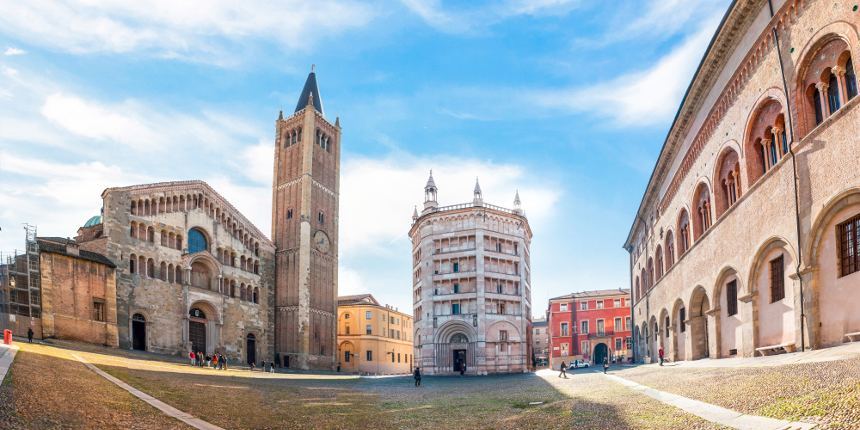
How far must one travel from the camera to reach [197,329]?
156 ft

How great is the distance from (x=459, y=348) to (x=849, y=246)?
47083mm

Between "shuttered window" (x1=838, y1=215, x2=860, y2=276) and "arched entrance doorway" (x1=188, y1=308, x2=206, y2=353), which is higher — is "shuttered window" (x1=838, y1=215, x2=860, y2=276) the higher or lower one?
the higher one

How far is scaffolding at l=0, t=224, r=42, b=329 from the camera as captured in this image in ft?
116

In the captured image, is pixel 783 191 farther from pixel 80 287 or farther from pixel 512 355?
pixel 512 355

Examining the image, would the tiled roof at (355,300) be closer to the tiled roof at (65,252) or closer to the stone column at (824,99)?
the tiled roof at (65,252)

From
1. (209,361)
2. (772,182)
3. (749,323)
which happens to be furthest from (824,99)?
(209,361)

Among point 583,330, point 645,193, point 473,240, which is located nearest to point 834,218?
point 645,193

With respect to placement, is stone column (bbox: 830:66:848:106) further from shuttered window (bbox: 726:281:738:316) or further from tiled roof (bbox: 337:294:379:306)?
tiled roof (bbox: 337:294:379:306)

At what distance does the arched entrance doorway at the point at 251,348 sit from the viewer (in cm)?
5262

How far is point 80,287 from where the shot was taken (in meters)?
37.5

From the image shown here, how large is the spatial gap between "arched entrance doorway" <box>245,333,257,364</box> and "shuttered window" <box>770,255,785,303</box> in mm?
45270

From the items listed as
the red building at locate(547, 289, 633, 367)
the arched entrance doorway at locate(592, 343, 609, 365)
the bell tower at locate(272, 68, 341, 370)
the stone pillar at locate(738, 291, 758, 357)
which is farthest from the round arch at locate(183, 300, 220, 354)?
the arched entrance doorway at locate(592, 343, 609, 365)

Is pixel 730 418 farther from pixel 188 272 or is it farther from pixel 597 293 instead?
pixel 597 293

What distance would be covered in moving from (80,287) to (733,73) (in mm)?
39781
